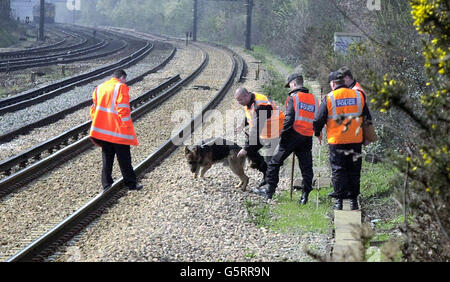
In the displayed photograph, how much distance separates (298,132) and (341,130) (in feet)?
2.73

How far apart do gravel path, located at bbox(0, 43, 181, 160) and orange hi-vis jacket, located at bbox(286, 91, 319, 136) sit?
5572 mm

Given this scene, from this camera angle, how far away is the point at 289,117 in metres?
9.20

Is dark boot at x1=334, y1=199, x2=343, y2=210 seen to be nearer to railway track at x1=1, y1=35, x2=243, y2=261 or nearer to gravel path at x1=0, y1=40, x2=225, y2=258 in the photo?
railway track at x1=1, y1=35, x2=243, y2=261

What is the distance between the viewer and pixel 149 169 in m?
11.3

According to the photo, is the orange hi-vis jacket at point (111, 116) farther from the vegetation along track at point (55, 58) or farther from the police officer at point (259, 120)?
the vegetation along track at point (55, 58)

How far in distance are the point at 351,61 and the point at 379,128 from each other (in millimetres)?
4221

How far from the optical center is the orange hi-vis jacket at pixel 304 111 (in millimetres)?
9156

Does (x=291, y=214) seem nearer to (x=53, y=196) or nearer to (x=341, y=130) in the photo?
(x=341, y=130)

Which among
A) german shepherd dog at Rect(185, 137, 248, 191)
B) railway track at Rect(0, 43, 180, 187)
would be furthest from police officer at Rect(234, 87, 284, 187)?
railway track at Rect(0, 43, 180, 187)

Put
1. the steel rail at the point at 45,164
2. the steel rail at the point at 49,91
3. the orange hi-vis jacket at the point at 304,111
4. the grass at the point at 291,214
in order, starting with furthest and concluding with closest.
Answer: the steel rail at the point at 49,91 → the steel rail at the point at 45,164 → the orange hi-vis jacket at the point at 304,111 → the grass at the point at 291,214

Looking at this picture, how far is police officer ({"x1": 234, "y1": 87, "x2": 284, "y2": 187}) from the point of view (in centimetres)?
946

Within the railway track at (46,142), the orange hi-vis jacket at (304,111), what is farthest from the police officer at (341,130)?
the railway track at (46,142)

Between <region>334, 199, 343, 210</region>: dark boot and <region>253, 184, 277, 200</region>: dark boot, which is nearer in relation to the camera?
<region>334, 199, 343, 210</region>: dark boot
